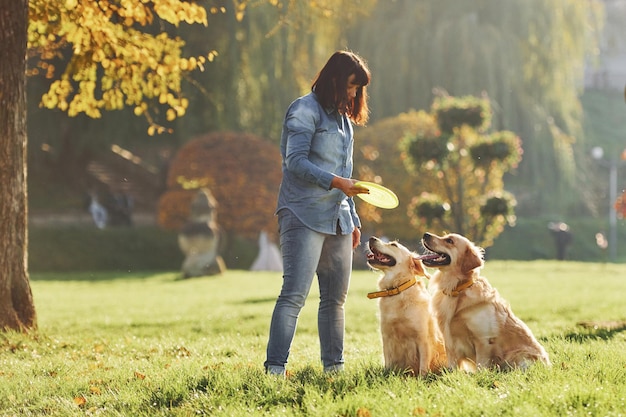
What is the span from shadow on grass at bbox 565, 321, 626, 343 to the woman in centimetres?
284

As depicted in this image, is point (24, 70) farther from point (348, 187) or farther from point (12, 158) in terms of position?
point (348, 187)

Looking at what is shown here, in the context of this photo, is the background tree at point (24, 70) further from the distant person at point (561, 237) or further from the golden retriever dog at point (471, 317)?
the distant person at point (561, 237)

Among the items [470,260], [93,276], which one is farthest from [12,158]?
[93,276]

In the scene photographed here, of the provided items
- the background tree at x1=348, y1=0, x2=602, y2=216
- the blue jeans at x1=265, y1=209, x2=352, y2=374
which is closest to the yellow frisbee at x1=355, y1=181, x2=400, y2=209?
the blue jeans at x1=265, y1=209, x2=352, y2=374

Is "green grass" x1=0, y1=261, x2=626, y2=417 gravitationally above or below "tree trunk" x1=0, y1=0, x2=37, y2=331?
below

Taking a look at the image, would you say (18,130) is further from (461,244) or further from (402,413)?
(402,413)

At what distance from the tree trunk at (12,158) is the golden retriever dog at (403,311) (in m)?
4.17

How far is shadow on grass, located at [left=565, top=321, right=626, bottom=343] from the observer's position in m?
7.34

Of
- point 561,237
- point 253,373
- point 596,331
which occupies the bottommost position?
point 596,331

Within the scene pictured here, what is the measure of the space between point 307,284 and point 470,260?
39.9 inches

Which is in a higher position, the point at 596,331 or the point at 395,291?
the point at 395,291

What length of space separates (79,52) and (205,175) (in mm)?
16459

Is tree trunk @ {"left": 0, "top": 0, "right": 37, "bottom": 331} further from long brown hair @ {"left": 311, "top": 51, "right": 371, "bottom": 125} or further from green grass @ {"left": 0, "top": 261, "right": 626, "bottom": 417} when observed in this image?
long brown hair @ {"left": 311, "top": 51, "right": 371, "bottom": 125}

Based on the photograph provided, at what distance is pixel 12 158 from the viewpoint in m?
8.02
